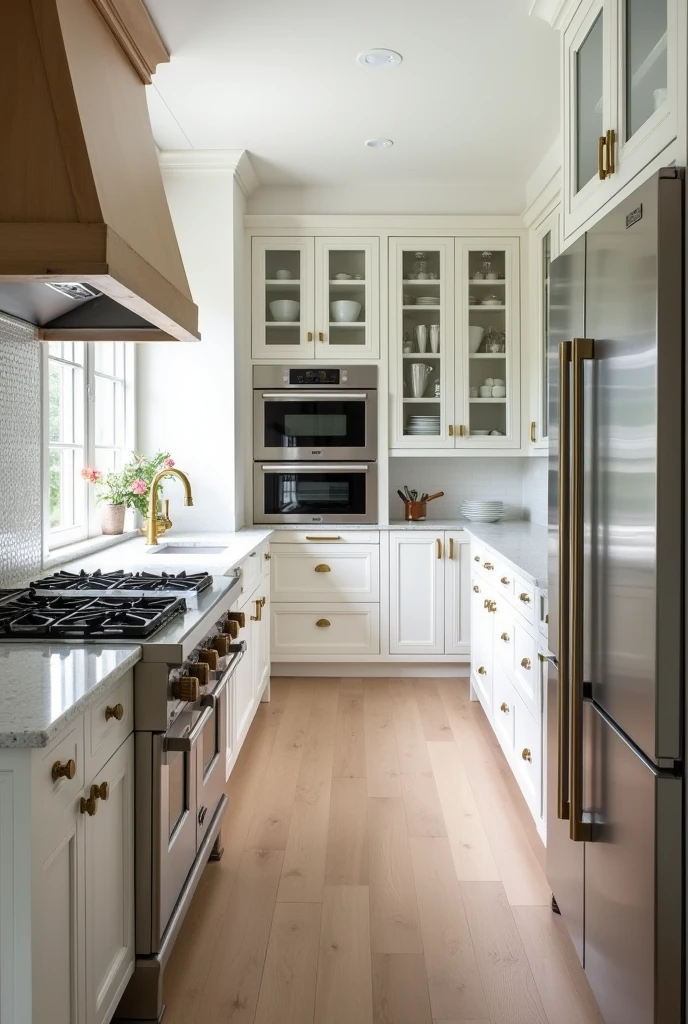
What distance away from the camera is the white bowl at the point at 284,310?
4.48m

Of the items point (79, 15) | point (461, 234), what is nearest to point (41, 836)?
point (79, 15)

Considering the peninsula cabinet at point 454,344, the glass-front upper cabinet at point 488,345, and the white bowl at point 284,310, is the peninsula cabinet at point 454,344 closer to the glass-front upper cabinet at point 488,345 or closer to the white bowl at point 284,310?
the glass-front upper cabinet at point 488,345

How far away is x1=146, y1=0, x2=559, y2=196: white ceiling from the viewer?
2736mm

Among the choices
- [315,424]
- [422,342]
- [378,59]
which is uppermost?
[378,59]

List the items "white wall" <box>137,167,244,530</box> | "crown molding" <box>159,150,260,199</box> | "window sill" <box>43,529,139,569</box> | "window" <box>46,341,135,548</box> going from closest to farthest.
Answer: "window sill" <box>43,529,139,569</box> → "window" <box>46,341,135,548</box> → "crown molding" <box>159,150,260,199</box> → "white wall" <box>137,167,244,530</box>

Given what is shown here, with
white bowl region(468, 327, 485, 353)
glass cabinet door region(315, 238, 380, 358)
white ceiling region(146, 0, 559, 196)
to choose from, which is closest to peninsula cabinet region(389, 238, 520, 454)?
white bowl region(468, 327, 485, 353)

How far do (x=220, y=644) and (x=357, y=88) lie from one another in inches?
94.8

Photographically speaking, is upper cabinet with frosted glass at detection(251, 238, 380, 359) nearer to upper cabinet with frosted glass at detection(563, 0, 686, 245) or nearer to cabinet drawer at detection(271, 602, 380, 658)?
cabinet drawer at detection(271, 602, 380, 658)

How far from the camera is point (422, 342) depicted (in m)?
4.56

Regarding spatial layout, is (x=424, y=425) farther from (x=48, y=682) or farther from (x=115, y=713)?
(x=48, y=682)

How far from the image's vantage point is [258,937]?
2084 mm

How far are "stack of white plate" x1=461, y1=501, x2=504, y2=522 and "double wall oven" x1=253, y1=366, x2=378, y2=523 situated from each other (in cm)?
58

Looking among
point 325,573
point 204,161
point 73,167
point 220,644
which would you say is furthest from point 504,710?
point 204,161

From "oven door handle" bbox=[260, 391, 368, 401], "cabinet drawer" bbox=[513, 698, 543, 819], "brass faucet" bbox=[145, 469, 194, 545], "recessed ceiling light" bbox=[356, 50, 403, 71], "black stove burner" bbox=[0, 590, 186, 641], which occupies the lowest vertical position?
"cabinet drawer" bbox=[513, 698, 543, 819]
